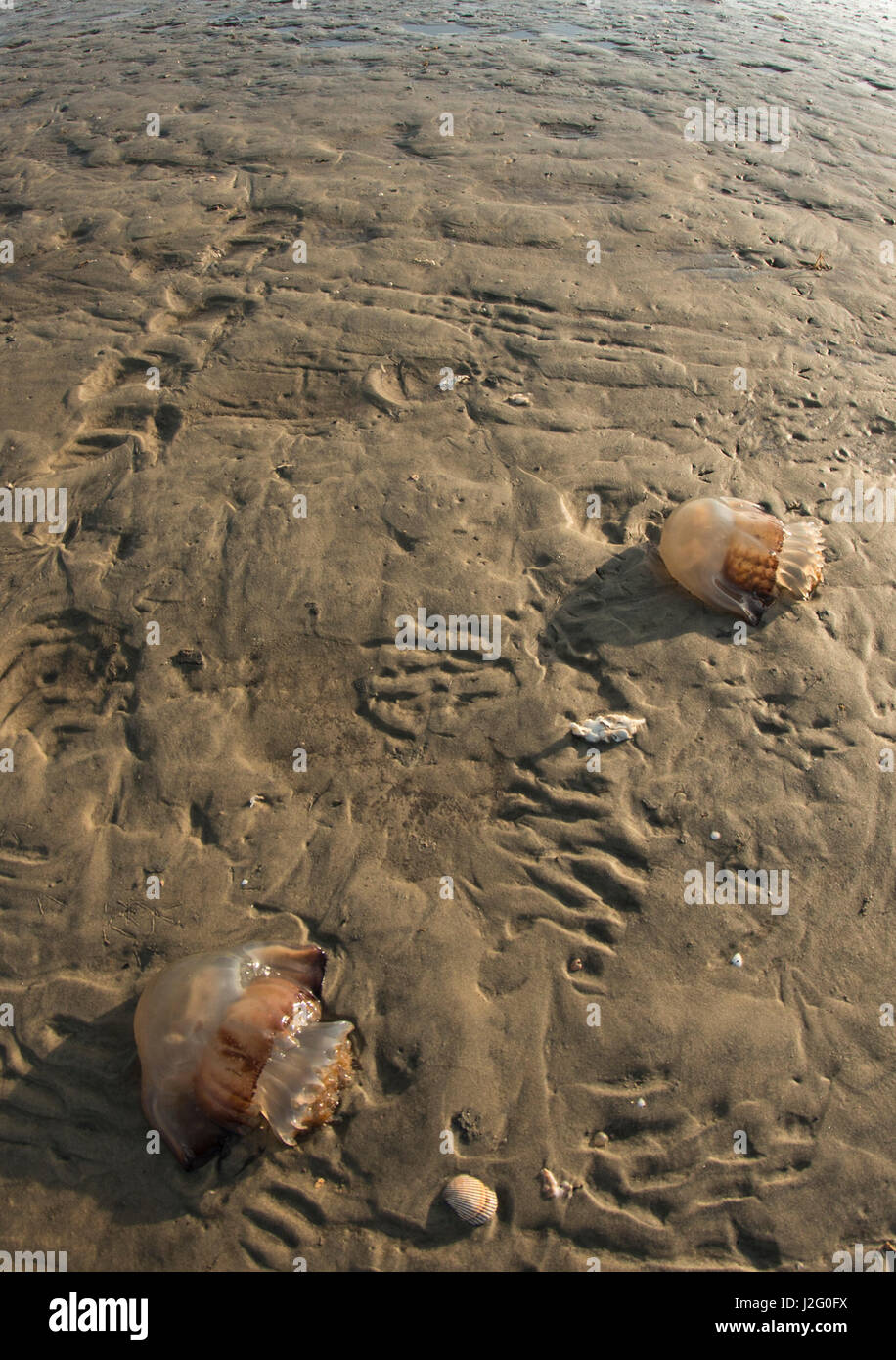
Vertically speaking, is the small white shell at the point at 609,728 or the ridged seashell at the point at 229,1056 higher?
the small white shell at the point at 609,728

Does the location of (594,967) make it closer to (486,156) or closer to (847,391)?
(847,391)

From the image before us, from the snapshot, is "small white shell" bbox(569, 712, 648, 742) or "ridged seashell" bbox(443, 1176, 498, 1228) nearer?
"ridged seashell" bbox(443, 1176, 498, 1228)

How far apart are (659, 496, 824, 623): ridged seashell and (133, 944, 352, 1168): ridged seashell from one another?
284cm

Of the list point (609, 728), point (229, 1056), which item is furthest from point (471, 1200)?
point (609, 728)

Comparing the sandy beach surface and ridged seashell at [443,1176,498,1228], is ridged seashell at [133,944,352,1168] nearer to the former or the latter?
the sandy beach surface

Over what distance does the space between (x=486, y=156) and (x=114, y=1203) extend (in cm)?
813

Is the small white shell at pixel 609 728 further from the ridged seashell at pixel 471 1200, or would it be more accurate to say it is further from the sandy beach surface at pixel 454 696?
the ridged seashell at pixel 471 1200

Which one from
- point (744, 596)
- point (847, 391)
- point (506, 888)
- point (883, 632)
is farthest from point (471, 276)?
point (506, 888)

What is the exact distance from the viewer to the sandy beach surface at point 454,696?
317cm

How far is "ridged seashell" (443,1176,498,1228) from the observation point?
303 cm

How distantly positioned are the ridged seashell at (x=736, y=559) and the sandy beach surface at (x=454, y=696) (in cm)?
13

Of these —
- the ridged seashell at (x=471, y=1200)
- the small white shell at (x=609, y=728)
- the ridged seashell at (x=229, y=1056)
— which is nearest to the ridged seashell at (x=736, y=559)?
the small white shell at (x=609, y=728)

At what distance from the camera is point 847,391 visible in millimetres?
5664

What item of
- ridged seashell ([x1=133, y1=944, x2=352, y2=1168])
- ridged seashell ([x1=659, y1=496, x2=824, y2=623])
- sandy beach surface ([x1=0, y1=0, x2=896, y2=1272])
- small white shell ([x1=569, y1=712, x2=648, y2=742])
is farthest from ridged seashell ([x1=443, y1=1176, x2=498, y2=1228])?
ridged seashell ([x1=659, y1=496, x2=824, y2=623])
